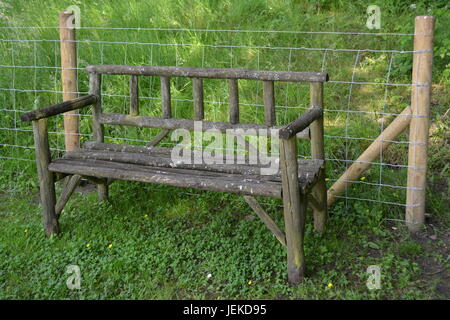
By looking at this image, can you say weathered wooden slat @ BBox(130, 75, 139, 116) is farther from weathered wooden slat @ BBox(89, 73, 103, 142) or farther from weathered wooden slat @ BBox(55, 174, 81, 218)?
weathered wooden slat @ BBox(55, 174, 81, 218)

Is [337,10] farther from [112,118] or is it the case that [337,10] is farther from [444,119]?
[112,118]

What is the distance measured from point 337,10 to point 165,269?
3967 mm

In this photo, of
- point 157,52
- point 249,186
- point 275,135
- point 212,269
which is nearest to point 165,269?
point 212,269

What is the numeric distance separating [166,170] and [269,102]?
0.80 meters

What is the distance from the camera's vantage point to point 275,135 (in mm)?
3533

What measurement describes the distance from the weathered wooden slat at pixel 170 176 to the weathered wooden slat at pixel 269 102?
469mm

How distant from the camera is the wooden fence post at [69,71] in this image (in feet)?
13.8

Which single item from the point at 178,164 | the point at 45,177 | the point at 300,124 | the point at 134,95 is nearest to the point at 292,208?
the point at 300,124

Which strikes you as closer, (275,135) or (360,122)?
(275,135)

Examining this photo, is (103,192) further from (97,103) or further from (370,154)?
(370,154)

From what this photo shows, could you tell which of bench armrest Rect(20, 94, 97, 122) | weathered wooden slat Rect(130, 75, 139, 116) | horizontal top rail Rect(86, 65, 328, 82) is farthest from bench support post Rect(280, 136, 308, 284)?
bench armrest Rect(20, 94, 97, 122)

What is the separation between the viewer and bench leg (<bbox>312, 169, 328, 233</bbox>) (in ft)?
11.6

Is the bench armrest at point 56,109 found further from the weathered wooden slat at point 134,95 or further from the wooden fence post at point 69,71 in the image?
the wooden fence post at point 69,71

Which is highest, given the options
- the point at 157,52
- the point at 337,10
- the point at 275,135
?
the point at 337,10
